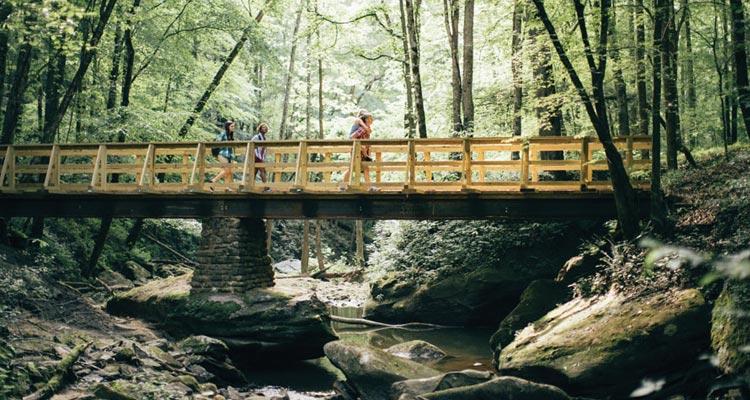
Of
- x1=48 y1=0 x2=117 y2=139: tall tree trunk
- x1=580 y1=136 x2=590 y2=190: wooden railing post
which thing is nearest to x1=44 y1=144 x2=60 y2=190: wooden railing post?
x1=48 y1=0 x2=117 y2=139: tall tree trunk

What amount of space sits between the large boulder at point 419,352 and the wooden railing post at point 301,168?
13.2ft

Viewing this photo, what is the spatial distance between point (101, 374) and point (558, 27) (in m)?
11.3

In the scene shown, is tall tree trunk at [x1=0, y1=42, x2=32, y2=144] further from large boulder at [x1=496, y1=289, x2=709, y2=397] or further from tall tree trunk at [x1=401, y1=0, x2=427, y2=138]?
large boulder at [x1=496, y1=289, x2=709, y2=397]

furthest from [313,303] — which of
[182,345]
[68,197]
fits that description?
[68,197]

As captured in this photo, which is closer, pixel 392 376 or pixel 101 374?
pixel 101 374

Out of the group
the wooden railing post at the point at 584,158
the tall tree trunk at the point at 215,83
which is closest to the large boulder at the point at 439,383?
the wooden railing post at the point at 584,158

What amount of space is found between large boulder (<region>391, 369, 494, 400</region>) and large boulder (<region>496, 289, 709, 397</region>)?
78 cm

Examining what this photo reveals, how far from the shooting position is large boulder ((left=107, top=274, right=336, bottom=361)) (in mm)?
12836

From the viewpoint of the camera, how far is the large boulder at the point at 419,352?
40.2 ft

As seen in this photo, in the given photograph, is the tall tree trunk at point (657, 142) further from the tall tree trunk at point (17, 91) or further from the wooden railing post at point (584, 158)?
the tall tree trunk at point (17, 91)

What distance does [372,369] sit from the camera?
9844 millimetres

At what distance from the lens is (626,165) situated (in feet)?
39.4

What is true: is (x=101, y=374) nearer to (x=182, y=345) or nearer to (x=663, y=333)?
(x=182, y=345)

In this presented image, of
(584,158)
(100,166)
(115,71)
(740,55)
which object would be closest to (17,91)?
(100,166)
